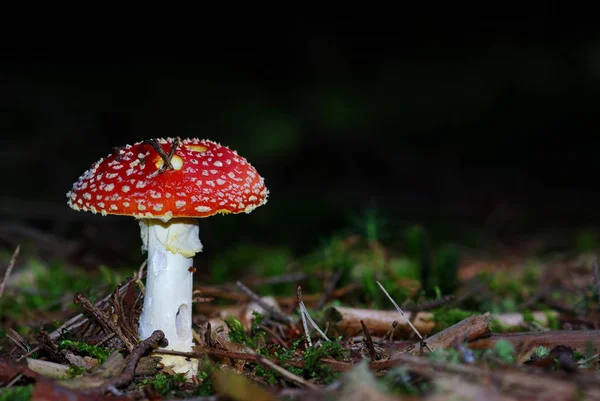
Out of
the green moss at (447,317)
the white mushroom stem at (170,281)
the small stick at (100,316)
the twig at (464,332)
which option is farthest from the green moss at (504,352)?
the small stick at (100,316)

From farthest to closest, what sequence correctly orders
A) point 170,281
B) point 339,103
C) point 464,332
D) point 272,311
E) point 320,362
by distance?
point 339,103
point 272,311
point 170,281
point 464,332
point 320,362

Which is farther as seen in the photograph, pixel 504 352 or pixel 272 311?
pixel 272 311

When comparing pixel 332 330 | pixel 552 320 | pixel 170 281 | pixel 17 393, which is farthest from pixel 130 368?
pixel 552 320

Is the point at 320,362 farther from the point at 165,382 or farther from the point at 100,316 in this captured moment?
the point at 100,316

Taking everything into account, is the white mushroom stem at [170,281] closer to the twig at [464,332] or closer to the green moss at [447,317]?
the twig at [464,332]

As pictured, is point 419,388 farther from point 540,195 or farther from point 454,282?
point 540,195

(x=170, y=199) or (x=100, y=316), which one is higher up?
(x=170, y=199)
